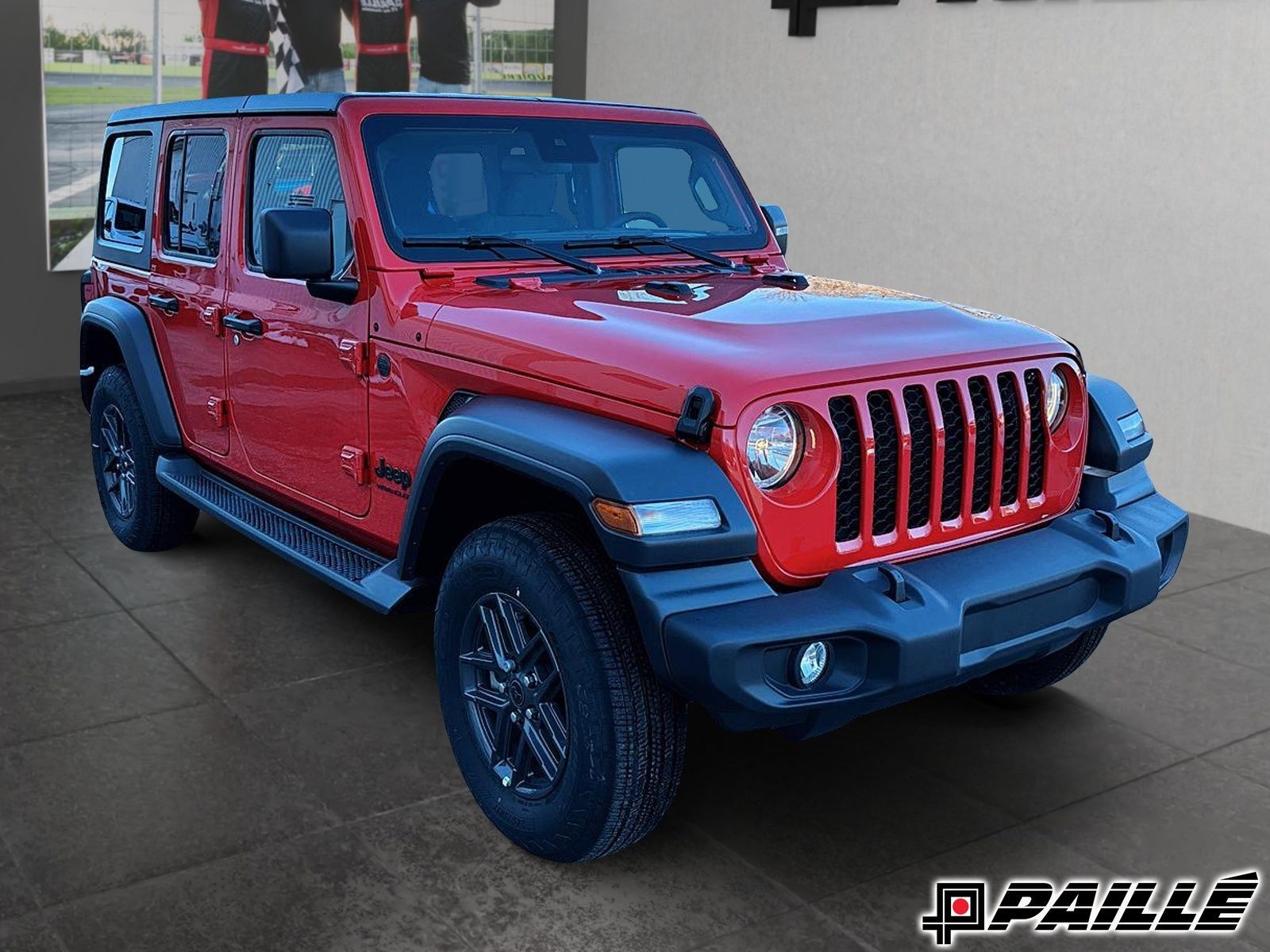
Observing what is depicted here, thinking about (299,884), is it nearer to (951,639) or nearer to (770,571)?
(770,571)

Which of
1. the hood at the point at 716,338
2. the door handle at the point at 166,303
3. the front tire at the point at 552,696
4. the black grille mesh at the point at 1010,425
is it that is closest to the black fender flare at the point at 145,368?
the door handle at the point at 166,303

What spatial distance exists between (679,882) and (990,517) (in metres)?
1.15

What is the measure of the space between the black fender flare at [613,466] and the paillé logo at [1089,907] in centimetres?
99

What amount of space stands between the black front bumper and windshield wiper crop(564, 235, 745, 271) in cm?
141

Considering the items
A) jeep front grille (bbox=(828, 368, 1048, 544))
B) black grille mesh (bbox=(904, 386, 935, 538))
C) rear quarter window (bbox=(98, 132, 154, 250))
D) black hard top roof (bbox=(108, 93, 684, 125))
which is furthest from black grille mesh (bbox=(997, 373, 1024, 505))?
rear quarter window (bbox=(98, 132, 154, 250))

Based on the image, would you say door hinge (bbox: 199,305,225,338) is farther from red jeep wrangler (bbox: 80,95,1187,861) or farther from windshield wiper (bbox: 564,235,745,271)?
windshield wiper (bbox: 564,235,745,271)

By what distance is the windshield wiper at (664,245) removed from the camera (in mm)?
4047

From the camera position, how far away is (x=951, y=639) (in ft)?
9.08

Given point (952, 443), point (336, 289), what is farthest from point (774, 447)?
point (336, 289)

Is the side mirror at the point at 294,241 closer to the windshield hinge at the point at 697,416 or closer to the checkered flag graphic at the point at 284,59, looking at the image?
the windshield hinge at the point at 697,416

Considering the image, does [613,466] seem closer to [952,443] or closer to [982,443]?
[952,443]

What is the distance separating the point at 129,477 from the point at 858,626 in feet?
12.4

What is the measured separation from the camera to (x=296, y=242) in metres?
3.56

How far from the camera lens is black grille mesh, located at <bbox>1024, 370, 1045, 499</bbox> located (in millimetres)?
3322
